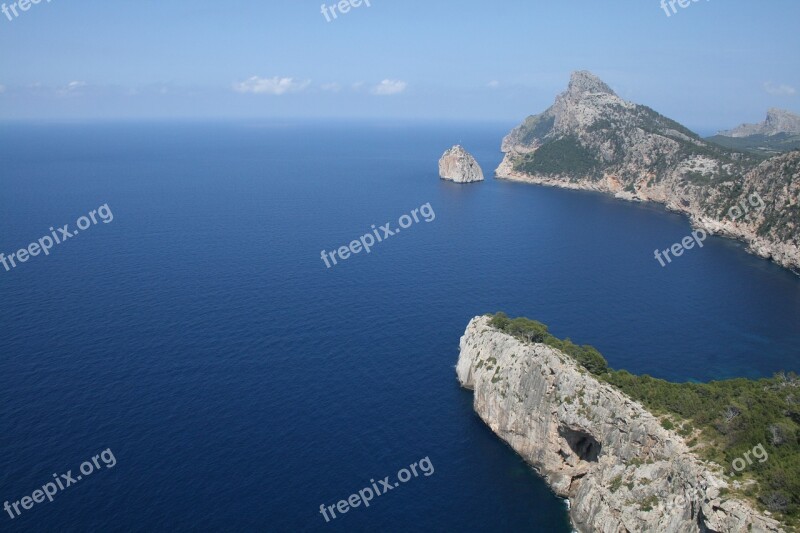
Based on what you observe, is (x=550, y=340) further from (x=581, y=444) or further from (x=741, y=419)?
(x=741, y=419)

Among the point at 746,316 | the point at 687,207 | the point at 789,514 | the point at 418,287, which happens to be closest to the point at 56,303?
the point at 418,287

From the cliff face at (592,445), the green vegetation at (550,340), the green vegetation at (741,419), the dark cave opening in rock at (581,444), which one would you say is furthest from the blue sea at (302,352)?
the green vegetation at (741,419)

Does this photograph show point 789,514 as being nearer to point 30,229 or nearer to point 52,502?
point 52,502

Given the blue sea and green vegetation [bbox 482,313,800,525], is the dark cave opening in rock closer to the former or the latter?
the blue sea

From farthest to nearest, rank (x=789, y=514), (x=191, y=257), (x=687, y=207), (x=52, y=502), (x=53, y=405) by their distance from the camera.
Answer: (x=687, y=207) < (x=191, y=257) < (x=53, y=405) < (x=52, y=502) < (x=789, y=514)

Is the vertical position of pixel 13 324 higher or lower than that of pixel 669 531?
higher
